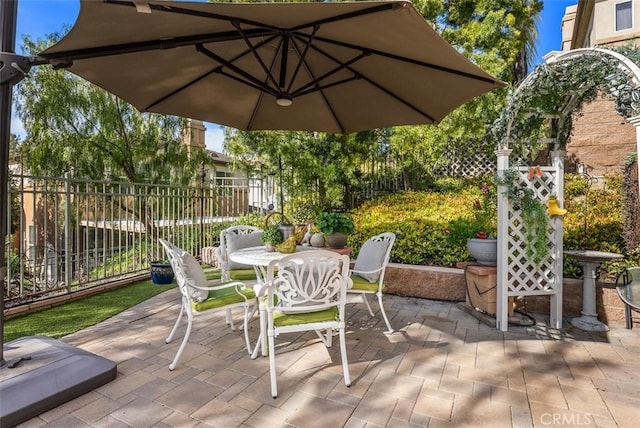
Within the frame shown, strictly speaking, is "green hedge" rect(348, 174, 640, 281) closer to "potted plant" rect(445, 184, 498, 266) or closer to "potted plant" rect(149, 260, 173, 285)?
"potted plant" rect(445, 184, 498, 266)

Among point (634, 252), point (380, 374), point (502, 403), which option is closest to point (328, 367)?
point (380, 374)

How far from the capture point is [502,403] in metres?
2.12

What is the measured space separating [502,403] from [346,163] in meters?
4.59

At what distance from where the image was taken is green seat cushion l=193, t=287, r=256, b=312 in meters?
2.61

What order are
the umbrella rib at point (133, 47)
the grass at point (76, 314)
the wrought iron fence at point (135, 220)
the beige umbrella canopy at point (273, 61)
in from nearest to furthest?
the beige umbrella canopy at point (273, 61)
the umbrella rib at point (133, 47)
the grass at point (76, 314)
the wrought iron fence at point (135, 220)

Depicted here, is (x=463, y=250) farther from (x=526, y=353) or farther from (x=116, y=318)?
(x=116, y=318)

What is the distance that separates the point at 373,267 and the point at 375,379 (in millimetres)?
1232

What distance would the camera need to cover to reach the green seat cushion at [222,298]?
2607 mm

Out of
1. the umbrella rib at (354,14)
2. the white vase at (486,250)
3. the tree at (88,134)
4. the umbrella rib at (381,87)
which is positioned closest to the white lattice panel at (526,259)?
the white vase at (486,250)

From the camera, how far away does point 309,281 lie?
2.34 metres

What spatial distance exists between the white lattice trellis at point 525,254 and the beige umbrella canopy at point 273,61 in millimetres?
1209

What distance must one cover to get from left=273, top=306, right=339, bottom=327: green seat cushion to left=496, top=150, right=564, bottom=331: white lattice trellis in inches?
78.1

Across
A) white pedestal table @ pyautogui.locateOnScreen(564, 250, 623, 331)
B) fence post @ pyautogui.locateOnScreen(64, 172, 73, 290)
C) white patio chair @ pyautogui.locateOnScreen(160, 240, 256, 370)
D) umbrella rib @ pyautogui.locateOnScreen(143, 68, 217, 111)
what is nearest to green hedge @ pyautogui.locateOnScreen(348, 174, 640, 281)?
white pedestal table @ pyautogui.locateOnScreen(564, 250, 623, 331)

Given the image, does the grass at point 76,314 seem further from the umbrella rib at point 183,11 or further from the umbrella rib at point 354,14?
the umbrella rib at point 354,14
